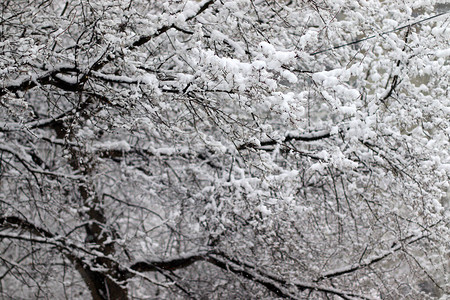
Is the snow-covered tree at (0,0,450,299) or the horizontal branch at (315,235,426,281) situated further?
the horizontal branch at (315,235,426,281)

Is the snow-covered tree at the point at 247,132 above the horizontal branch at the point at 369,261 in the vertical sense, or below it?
above

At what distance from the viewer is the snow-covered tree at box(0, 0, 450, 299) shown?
3822 mm

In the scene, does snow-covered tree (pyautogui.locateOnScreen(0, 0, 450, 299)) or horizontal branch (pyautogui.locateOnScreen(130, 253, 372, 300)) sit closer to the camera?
snow-covered tree (pyautogui.locateOnScreen(0, 0, 450, 299))

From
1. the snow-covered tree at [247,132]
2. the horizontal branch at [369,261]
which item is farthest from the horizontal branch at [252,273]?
the horizontal branch at [369,261]

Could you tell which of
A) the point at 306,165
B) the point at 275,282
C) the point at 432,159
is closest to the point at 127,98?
the point at 306,165

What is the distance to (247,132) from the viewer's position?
391 centimetres

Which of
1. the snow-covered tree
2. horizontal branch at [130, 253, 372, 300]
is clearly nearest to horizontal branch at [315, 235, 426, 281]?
the snow-covered tree

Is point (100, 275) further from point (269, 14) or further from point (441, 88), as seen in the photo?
point (441, 88)

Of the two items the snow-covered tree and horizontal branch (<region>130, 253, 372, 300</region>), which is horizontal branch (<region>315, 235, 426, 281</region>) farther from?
horizontal branch (<region>130, 253, 372, 300</region>)

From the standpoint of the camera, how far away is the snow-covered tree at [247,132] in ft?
12.5

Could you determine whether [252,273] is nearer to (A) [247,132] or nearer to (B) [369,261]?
(B) [369,261]

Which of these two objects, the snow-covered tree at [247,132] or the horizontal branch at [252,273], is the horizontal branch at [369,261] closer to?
the snow-covered tree at [247,132]

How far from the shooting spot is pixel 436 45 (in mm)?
5039

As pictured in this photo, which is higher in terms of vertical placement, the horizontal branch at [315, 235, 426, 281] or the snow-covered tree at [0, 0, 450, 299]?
the snow-covered tree at [0, 0, 450, 299]
